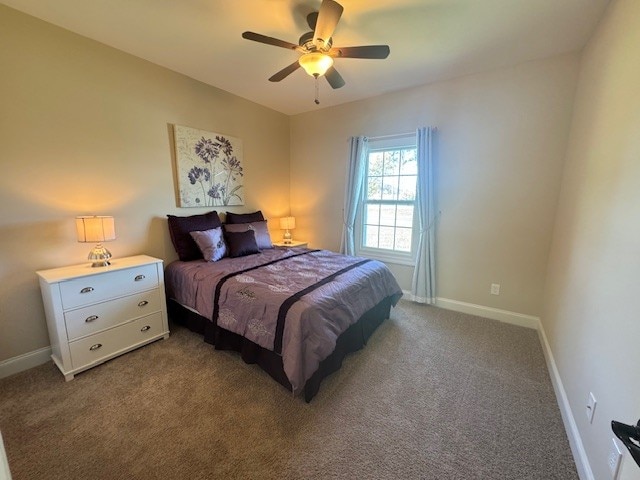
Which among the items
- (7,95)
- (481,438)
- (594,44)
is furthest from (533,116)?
(7,95)

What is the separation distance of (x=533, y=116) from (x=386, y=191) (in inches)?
63.8

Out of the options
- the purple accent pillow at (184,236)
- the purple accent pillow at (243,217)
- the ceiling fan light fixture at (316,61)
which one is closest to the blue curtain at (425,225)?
the ceiling fan light fixture at (316,61)

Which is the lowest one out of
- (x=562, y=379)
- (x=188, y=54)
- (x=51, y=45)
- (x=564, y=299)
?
(x=562, y=379)

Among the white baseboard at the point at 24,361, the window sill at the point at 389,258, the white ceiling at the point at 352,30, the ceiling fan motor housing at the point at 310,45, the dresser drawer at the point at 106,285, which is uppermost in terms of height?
the white ceiling at the point at 352,30

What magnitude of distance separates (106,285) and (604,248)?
10.7 ft

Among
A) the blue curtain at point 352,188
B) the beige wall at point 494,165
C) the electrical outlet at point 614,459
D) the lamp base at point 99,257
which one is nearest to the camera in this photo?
the electrical outlet at point 614,459

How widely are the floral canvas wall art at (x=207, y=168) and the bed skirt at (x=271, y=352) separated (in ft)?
4.07

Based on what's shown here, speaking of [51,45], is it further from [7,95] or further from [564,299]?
[564,299]

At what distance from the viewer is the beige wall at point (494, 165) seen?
2.44 metres

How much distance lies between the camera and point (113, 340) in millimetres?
2117

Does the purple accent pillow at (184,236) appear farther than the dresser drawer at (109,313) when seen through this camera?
Yes

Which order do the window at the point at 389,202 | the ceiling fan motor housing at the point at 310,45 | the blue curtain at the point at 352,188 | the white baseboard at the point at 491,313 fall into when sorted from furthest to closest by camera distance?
the blue curtain at the point at 352,188 < the window at the point at 389,202 < the white baseboard at the point at 491,313 < the ceiling fan motor housing at the point at 310,45

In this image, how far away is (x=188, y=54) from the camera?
7.95ft

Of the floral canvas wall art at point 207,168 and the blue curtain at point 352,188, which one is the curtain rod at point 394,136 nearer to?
the blue curtain at point 352,188
